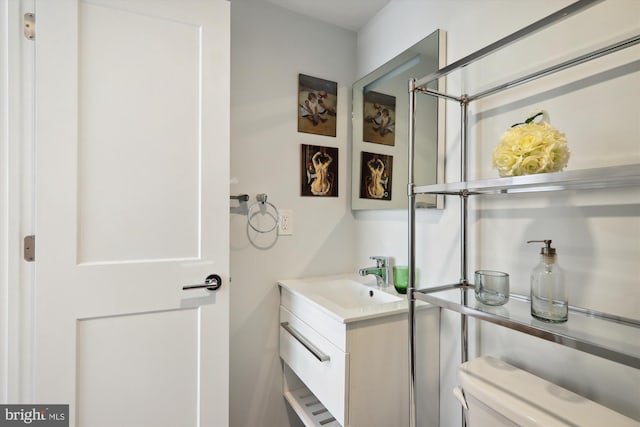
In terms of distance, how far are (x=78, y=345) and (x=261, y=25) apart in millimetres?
1677

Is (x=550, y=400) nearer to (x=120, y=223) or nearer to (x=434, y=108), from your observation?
(x=434, y=108)

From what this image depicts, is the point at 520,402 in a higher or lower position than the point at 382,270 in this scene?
lower

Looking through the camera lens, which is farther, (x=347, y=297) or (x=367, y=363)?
(x=347, y=297)

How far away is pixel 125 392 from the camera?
48.0 inches

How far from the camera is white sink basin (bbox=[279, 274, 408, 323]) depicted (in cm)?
134

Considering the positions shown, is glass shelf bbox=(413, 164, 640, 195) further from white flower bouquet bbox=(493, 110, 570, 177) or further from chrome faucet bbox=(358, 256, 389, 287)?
chrome faucet bbox=(358, 256, 389, 287)

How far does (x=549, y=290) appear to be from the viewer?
81cm

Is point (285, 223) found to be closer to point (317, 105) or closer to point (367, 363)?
point (317, 105)

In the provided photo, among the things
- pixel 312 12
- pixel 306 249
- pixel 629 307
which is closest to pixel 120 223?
pixel 306 249

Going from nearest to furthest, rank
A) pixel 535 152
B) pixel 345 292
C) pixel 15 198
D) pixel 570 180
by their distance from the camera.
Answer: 1. pixel 570 180
2. pixel 535 152
3. pixel 15 198
4. pixel 345 292

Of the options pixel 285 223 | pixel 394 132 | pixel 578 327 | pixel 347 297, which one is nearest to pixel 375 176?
pixel 394 132

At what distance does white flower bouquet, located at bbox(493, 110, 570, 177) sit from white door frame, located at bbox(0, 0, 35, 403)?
1.54 m

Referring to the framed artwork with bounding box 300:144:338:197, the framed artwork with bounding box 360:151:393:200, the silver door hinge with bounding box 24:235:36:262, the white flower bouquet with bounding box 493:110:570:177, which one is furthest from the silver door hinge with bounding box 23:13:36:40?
the white flower bouquet with bounding box 493:110:570:177

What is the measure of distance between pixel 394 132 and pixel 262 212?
0.81 metres
